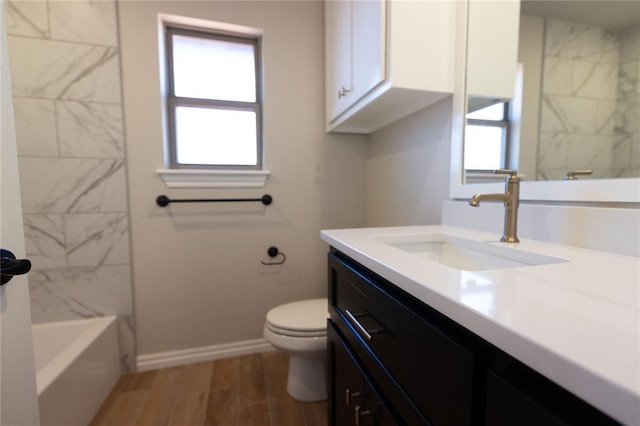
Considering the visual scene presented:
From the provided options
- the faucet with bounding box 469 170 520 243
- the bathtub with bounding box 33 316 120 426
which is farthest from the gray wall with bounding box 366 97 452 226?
the bathtub with bounding box 33 316 120 426

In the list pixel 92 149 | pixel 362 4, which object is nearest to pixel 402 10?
pixel 362 4

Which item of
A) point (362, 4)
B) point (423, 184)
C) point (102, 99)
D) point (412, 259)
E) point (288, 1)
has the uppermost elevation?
point (288, 1)

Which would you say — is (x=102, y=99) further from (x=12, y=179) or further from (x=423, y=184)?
(x=423, y=184)

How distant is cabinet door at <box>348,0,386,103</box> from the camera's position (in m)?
1.08

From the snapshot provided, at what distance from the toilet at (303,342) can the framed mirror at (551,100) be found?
89 cm

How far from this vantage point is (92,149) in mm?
1536

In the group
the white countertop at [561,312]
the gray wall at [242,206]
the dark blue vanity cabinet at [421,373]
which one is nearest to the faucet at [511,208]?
the white countertop at [561,312]

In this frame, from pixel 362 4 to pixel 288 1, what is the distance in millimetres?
769

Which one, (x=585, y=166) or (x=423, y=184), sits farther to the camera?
(x=423, y=184)

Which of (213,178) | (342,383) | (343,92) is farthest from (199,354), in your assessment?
(343,92)

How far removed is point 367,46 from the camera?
119 centimetres

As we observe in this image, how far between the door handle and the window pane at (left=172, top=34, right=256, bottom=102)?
1.51 m

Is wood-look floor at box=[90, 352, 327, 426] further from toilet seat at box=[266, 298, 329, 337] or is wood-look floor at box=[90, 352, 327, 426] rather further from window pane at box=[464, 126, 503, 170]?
window pane at box=[464, 126, 503, 170]

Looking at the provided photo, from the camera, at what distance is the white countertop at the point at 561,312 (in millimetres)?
245
